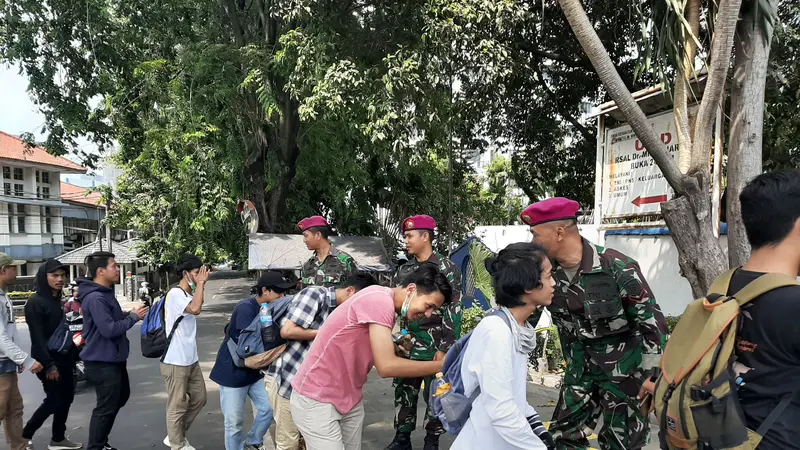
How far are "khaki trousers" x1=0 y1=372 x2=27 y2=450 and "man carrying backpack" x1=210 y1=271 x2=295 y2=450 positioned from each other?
1.56 meters

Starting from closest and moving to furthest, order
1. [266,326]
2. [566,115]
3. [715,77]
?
[266,326] < [715,77] < [566,115]

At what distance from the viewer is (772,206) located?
1600 mm

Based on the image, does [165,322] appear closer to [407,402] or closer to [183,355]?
[183,355]

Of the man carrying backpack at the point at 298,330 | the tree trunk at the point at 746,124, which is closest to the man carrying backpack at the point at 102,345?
the man carrying backpack at the point at 298,330

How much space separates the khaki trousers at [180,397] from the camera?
13.0ft

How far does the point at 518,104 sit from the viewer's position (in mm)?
11570

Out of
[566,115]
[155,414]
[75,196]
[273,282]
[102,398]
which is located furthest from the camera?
[75,196]

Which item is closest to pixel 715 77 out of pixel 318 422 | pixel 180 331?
pixel 318 422

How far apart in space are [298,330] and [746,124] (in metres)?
4.54

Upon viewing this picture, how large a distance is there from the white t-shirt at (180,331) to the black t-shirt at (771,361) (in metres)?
3.56

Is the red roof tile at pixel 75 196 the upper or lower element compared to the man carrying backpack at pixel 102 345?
upper

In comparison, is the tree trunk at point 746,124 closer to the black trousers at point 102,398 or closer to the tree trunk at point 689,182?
the tree trunk at point 689,182

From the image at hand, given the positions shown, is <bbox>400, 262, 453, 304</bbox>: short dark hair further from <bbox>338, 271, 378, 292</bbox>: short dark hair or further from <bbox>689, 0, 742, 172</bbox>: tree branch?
<bbox>689, 0, 742, 172</bbox>: tree branch

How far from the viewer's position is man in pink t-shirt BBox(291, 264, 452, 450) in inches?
95.6
